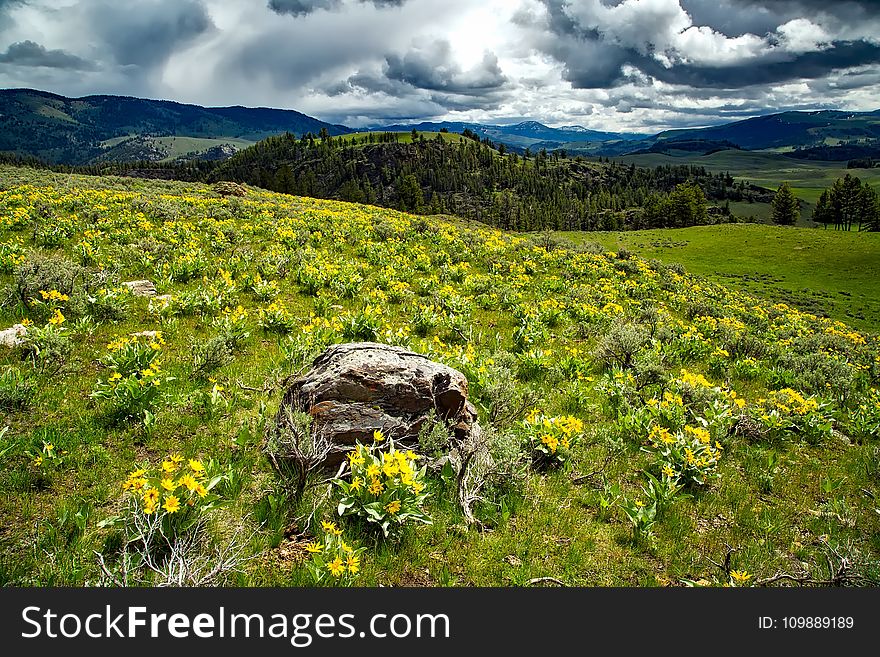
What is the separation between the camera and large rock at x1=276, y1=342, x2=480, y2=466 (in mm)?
4914

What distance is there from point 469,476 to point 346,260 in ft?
37.1

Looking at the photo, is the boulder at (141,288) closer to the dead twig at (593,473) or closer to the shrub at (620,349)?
the dead twig at (593,473)

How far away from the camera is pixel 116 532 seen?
147 inches

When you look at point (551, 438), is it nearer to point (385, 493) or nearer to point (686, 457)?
point (686, 457)

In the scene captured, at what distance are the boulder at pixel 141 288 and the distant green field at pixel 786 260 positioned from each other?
130 ft

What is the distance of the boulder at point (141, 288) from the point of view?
30.6 ft

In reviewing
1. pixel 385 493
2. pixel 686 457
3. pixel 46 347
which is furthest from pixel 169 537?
pixel 686 457

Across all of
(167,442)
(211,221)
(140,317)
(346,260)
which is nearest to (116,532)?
(167,442)

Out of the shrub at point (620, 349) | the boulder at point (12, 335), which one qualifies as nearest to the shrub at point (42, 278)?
the boulder at point (12, 335)

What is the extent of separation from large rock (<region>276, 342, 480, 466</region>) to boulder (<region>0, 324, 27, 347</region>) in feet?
14.6

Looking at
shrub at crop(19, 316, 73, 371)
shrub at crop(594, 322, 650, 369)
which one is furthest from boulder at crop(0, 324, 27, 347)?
shrub at crop(594, 322, 650, 369)

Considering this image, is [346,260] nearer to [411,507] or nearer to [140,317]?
[140,317]

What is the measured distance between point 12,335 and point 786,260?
200 ft

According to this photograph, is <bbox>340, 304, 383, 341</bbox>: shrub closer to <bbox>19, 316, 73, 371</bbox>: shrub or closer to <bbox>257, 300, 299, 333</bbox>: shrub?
<bbox>257, 300, 299, 333</bbox>: shrub
